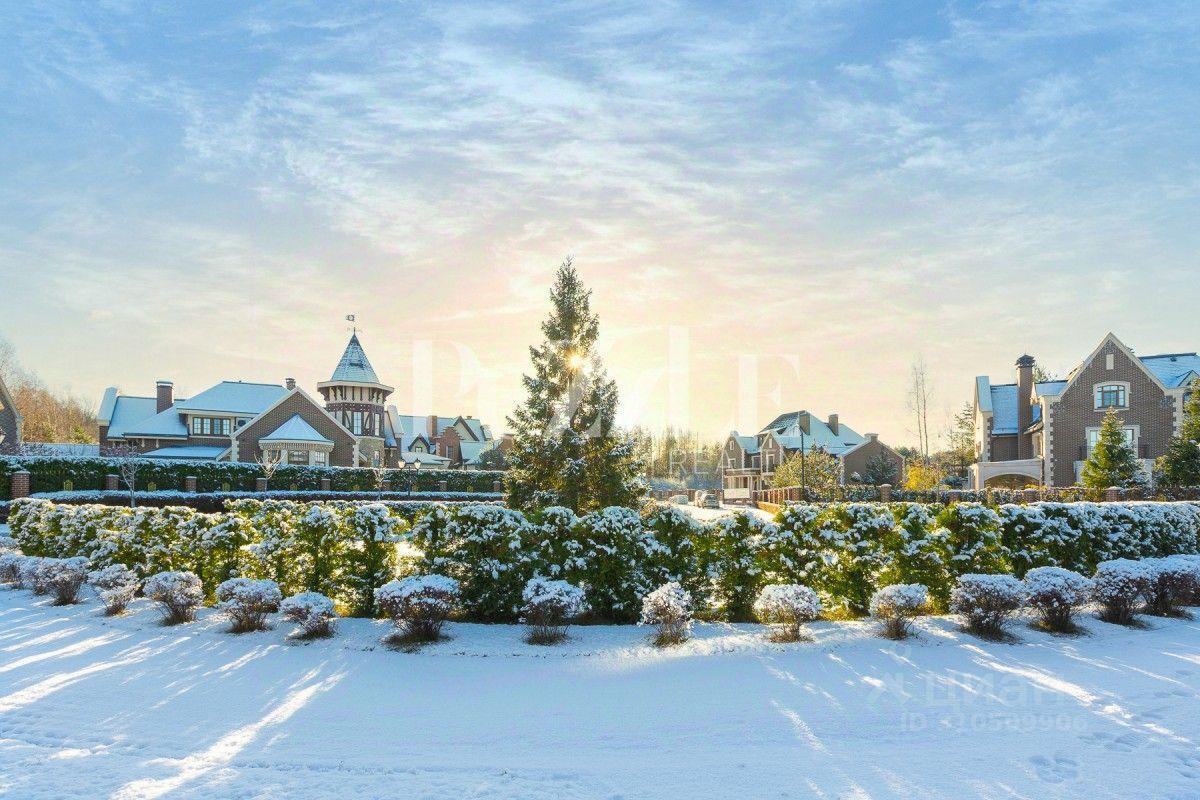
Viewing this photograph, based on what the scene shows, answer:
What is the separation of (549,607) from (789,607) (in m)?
2.69

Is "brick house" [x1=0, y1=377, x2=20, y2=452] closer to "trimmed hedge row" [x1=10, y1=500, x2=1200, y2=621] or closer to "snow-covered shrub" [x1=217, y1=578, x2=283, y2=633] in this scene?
"trimmed hedge row" [x1=10, y1=500, x2=1200, y2=621]

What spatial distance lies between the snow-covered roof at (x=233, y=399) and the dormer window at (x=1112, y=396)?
46507 millimetres

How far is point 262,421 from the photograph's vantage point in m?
40.8

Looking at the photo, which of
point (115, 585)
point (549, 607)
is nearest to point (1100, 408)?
point (549, 607)

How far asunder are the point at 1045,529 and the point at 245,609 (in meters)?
10.6

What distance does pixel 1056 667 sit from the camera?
6.84 metres

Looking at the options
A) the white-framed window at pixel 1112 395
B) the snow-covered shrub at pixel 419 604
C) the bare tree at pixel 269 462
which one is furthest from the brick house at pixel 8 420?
the white-framed window at pixel 1112 395

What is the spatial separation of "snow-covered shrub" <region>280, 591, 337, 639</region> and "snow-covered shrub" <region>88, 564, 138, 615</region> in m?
3.12

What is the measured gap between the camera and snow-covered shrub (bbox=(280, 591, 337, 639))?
7922mm

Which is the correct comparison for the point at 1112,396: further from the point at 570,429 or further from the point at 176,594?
the point at 176,594

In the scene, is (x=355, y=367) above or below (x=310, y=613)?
above

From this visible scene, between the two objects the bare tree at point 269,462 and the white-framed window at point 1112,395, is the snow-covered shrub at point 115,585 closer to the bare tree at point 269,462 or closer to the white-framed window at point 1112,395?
the bare tree at point 269,462

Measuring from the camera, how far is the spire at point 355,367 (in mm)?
46688

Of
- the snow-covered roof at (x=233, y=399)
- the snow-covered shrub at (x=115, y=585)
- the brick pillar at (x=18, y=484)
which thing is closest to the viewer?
the snow-covered shrub at (x=115, y=585)
